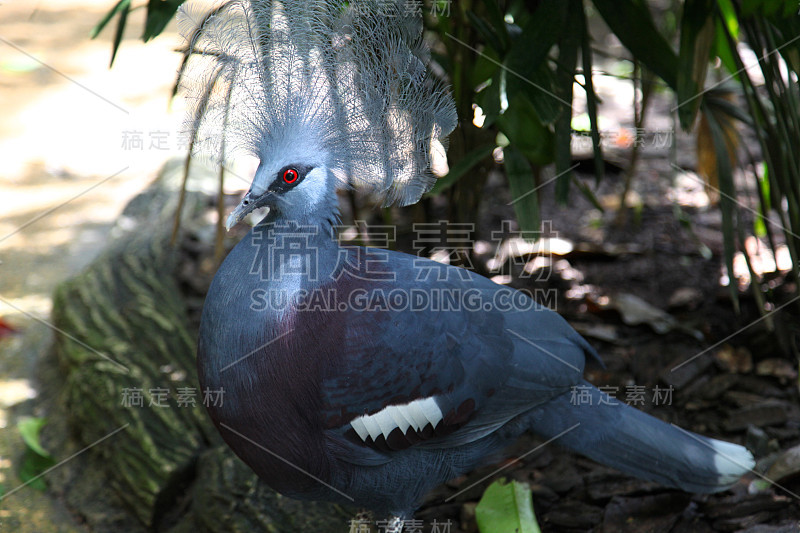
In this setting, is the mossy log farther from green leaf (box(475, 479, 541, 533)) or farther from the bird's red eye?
the bird's red eye

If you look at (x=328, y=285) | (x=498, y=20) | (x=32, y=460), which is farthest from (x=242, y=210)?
(x=32, y=460)

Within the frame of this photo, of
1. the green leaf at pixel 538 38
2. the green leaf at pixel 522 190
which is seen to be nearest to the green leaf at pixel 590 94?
the green leaf at pixel 538 38

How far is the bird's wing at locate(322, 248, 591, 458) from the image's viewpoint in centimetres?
182

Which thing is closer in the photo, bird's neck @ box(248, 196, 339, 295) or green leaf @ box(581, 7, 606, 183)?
bird's neck @ box(248, 196, 339, 295)

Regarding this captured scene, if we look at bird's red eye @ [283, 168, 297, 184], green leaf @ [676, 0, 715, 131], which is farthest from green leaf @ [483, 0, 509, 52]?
bird's red eye @ [283, 168, 297, 184]

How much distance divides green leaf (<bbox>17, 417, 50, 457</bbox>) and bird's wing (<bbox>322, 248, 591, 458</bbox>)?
1.43 m

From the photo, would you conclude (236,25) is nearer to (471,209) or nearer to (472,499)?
(471,209)

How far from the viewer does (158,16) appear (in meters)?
2.27

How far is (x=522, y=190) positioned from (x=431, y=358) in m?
0.72

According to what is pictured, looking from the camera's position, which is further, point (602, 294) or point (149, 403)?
point (602, 294)

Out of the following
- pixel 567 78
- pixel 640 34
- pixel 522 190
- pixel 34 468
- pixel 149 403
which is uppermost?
pixel 640 34

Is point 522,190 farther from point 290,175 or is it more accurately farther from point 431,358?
point 290,175

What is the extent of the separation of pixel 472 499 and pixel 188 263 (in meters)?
1.79

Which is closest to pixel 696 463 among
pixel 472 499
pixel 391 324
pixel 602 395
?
pixel 602 395
